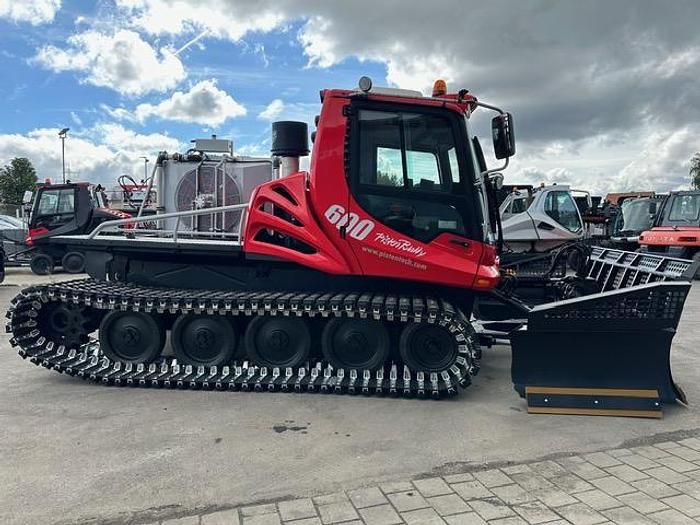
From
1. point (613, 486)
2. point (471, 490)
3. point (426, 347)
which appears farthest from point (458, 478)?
point (426, 347)

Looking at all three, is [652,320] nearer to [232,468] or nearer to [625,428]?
[625,428]

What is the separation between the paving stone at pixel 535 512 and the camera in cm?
318

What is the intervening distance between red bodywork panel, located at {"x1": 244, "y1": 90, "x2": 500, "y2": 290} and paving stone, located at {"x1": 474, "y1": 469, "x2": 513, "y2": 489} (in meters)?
2.03

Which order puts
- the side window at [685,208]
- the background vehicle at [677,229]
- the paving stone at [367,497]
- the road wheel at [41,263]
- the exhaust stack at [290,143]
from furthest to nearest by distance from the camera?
the road wheel at [41,263], the side window at [685,208], the background vehicle at [677,229], the exhaust stack at [290,143], the paving stone at [367,497]

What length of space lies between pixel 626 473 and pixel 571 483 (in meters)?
0.46

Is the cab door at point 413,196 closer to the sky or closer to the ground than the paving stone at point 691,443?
closer to the sky

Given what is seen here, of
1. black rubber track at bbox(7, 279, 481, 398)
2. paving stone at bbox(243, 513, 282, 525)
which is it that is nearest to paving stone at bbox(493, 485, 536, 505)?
paving stone at bbox(243, 513, 282, 525)

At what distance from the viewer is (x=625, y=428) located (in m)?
4.58

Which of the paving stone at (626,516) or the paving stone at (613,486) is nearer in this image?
the paving stone at (626,516)

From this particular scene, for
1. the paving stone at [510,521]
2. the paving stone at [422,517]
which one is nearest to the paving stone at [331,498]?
the paving stone at [422,517]

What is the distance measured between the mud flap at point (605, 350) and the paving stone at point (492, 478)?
135 centimetres

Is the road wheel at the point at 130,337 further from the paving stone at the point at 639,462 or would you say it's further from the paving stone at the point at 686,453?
the paving stone at the point at 686,453

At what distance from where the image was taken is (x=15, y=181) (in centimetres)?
4259

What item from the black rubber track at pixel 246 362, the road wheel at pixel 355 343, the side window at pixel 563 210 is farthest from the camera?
the side window at pixel 563 210
